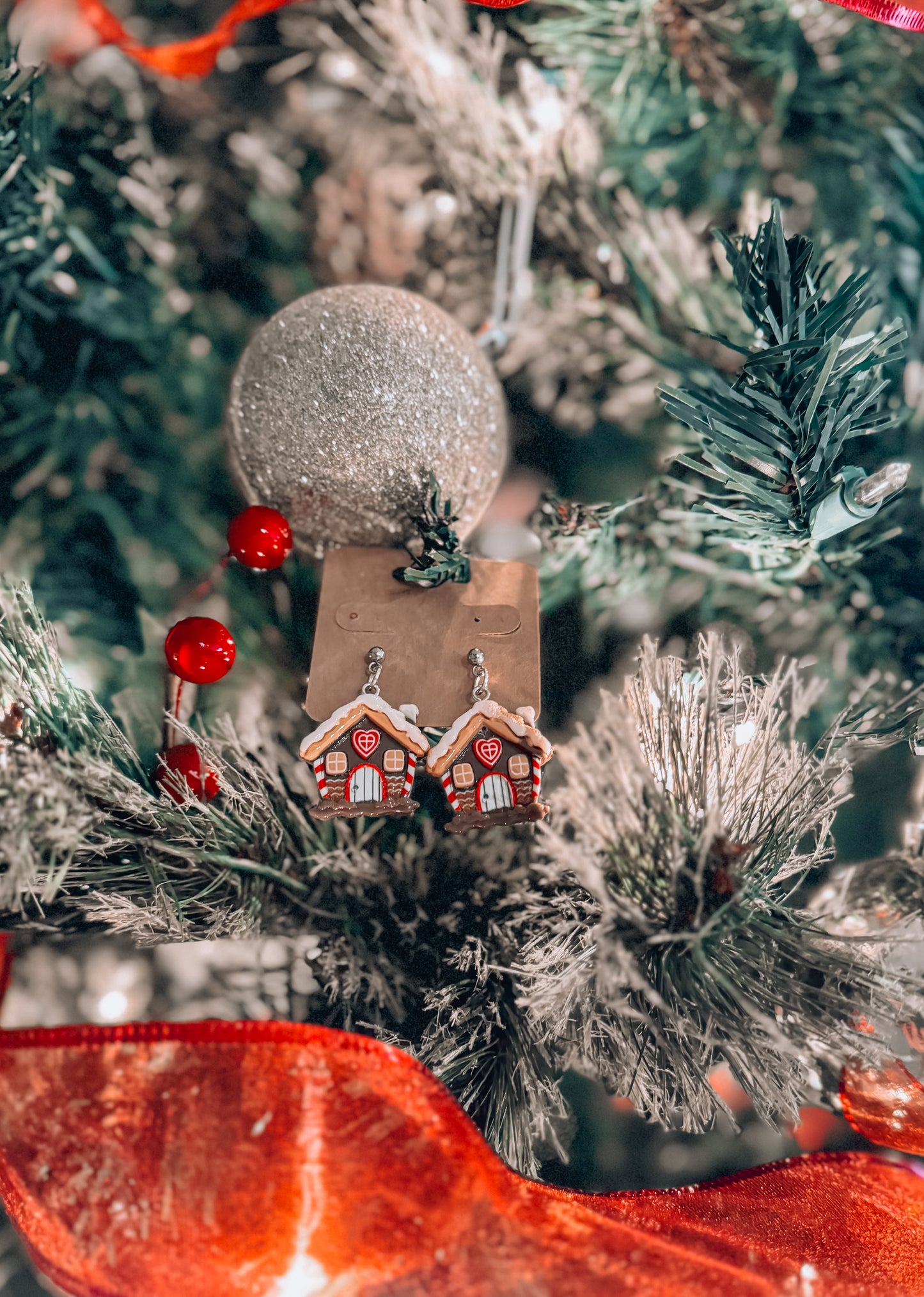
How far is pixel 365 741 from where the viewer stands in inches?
19.6

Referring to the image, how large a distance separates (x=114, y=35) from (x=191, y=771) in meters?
0.72

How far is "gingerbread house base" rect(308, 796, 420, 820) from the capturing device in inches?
Answer: 19.2

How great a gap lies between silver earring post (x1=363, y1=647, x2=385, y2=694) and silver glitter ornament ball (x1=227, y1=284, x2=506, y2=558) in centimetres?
10

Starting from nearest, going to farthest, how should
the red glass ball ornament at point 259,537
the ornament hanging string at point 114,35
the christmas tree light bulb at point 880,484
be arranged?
the christmas tree light bulb at point 880,484, the red glass ball ornament at point 259,537, the ornament hanging string at point 114,35

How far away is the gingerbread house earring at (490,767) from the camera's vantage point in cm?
50

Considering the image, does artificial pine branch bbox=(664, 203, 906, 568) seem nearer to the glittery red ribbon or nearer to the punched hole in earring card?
the punched hole in earring card

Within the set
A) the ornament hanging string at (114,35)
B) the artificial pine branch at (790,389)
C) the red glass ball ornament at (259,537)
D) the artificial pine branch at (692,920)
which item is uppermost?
the ornament hanging string at (114,35)

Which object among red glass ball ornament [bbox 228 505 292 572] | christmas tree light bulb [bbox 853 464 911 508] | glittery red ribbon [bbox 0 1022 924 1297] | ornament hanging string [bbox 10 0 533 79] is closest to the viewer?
glittery red ribbon [bbox 0 1022 924 1297]

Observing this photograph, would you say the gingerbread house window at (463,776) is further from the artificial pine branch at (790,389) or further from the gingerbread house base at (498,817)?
the artificial pine branch at (790,389)

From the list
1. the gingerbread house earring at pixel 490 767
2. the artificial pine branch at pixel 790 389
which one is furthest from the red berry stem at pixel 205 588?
the artificial pine branch at pixel 790 389

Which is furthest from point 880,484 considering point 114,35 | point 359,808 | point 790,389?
point 114,35

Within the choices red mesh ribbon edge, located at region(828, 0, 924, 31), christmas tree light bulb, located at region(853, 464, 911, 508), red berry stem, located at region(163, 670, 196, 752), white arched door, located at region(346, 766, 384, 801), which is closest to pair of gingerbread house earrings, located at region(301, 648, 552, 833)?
white arched door, located at region(346, 766, 384, 801)

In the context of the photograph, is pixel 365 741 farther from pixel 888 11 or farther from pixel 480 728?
pixel 888 11

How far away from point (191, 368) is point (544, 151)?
1.26 ft
